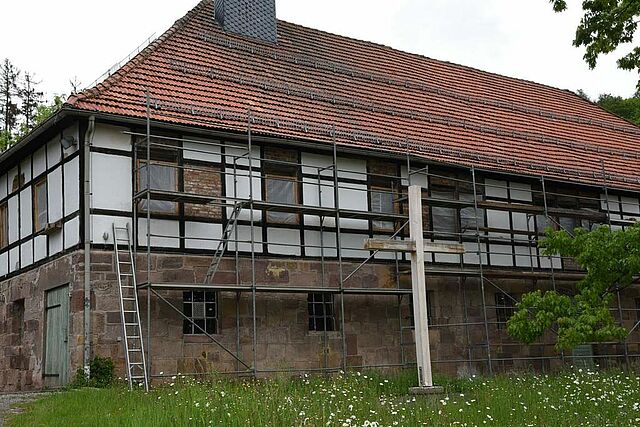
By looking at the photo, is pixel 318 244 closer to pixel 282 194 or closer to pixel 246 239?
pixel 282 194

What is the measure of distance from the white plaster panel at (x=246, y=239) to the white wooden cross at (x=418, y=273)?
Answer: 10.3 ft

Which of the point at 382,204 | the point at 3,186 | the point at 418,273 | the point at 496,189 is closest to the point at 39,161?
the point at 3,186

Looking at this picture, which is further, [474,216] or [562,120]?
[562,120]

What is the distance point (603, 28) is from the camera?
1602 cm

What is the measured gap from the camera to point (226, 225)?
55.0 ft

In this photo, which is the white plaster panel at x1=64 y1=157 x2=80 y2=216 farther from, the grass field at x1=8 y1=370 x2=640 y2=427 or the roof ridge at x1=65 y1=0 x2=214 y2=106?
the grass field at x1=8 y1=370 x2=640 y2=427

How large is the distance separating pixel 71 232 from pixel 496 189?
10.0 metres

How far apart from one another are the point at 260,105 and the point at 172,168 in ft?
9.24

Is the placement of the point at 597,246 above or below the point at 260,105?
below

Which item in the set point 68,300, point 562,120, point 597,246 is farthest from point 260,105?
point 562,120

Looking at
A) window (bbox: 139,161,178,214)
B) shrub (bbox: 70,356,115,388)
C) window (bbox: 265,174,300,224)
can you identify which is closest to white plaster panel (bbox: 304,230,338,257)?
window (bbox: 265,174,300,224)

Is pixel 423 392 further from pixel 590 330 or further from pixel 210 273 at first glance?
pixel 210 273

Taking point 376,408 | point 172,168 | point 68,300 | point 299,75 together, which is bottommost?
point 376,408

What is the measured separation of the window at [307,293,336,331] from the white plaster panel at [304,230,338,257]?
831 mm
